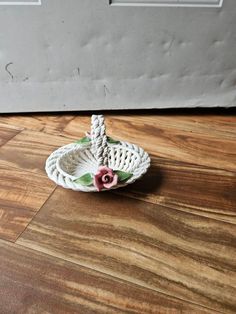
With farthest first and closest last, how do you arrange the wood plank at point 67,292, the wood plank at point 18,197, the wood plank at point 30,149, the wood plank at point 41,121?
the wood plank at point 41,121 < the wood plank at point 30,149 < the wood plank at point 18,197 < the wood plank at point 67,292

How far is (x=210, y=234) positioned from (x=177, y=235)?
1.8 inches

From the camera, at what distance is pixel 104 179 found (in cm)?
47

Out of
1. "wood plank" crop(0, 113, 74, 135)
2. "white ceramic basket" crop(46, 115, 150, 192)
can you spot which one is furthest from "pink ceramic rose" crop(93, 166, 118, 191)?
"wood plank" crop(0, 113, 74, 135)

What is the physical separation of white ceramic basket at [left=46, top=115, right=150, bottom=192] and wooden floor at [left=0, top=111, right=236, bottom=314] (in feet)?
0.13

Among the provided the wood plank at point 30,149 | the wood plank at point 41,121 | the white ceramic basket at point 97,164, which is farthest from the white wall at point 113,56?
the white ceramic basket at point 97,164

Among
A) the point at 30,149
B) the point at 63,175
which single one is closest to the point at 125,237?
the point at 63,175

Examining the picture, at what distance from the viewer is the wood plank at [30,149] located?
0.61 metres

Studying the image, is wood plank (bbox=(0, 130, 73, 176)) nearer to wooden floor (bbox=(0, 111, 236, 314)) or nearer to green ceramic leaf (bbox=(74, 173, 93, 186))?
wooden floor (bbox=(0, 111, 236, 314))

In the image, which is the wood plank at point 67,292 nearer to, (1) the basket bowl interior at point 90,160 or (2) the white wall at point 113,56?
(1) the basket bowl interior at point 90,160

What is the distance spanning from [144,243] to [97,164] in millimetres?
185

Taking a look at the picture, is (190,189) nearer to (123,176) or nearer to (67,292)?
(123,176)

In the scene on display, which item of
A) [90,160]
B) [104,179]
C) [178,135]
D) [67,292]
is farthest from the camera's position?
[178,135]

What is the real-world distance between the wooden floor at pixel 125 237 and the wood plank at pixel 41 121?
76 millimetres

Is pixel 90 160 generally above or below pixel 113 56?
below
